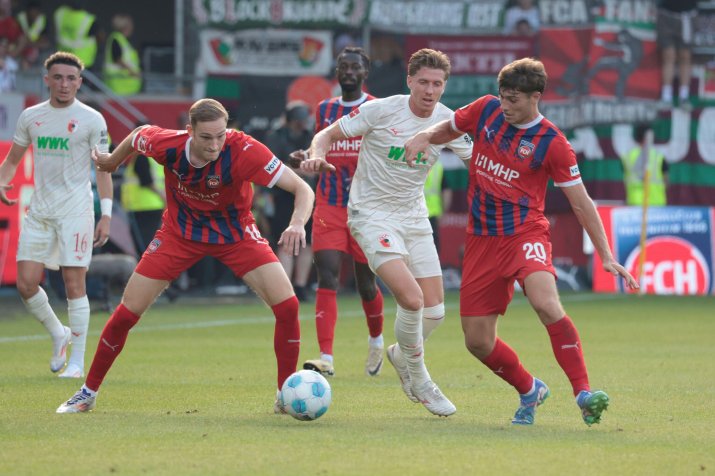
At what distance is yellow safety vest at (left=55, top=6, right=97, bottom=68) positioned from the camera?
2181cm

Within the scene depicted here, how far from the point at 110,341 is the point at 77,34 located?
14045 millimetres

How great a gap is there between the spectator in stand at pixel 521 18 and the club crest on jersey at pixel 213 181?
13.8m

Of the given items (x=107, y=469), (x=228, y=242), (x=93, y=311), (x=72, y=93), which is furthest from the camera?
(x=93, y=311)

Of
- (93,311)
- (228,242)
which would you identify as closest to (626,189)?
(93,311)

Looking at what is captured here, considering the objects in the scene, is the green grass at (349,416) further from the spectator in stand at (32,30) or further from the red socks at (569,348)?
the spectator in stand at (32,30)

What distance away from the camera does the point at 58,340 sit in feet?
→ 36.4

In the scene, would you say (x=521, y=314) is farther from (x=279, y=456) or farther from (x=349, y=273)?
(x=279, y=456)

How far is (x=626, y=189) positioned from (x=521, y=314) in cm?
513

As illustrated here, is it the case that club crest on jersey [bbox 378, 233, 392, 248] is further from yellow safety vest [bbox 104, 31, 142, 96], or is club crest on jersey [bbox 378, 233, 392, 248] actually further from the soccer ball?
yellow safety vest [bbox 104, 31, 142, 96]

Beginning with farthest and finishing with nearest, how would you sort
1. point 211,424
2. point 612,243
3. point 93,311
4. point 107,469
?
point 612,243, point 93,311, point 211,424, point 107,469

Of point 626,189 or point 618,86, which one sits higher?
point 618,86

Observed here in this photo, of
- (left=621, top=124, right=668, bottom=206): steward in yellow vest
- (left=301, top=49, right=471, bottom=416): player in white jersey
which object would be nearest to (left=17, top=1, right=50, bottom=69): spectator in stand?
(left=621, top=124, right=668, bottom=206): steward in yellow vest

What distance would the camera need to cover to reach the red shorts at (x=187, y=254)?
8.58 meters

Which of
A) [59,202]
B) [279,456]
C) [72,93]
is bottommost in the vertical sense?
[279,456]
